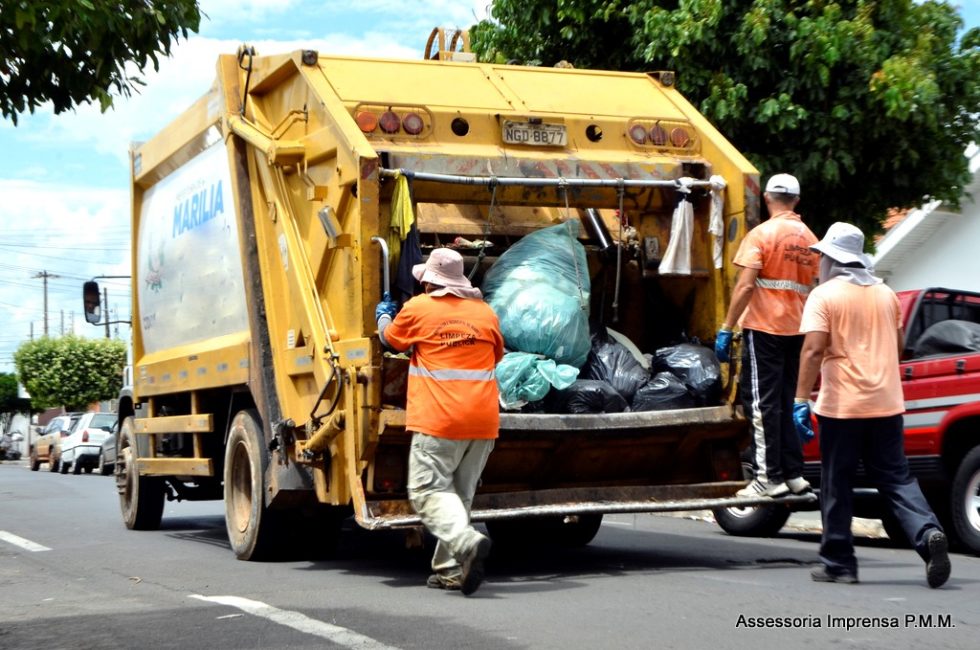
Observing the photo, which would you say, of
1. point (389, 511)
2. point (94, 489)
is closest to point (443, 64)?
point (389, 511)

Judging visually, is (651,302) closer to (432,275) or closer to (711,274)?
(711,274)

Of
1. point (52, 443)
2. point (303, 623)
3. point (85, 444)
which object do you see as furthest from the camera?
point (52, 443)

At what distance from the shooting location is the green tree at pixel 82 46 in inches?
257

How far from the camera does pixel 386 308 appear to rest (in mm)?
7039

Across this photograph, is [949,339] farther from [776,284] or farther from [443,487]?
[443,487]

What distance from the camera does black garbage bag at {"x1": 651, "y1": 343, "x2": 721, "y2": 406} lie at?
7707 mm

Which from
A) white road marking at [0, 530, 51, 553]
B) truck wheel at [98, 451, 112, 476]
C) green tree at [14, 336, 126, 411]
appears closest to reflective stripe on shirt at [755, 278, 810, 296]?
white road marking at [0, 530, 51, 553]

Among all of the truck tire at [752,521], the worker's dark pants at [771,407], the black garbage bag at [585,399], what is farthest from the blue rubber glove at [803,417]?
the truck tire at [752,521]

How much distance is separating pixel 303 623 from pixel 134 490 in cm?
564

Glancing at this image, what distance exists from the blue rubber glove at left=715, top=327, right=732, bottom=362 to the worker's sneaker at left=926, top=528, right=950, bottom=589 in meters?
1.60

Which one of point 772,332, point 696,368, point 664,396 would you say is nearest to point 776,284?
point 772,332

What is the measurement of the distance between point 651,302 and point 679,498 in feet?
4.66

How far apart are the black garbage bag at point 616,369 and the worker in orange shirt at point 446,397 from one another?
1.06 m

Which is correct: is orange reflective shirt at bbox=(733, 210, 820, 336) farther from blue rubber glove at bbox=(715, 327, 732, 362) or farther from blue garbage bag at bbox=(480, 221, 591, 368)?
blue garbage bag at bbox=(480, 221, 591, 368)
